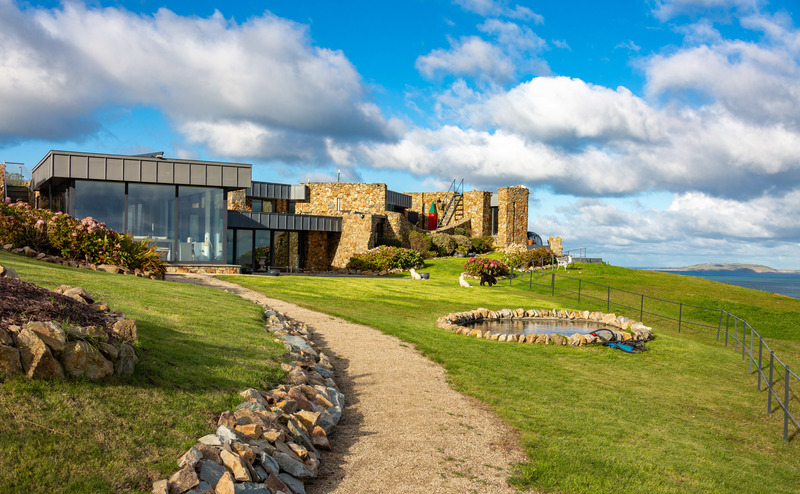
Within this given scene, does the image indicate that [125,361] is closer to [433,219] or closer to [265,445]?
[265,445]

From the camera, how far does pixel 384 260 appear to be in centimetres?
3266

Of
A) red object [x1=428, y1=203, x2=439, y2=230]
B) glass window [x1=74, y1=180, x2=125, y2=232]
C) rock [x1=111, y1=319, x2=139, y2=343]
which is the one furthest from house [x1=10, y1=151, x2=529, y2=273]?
rock [x1=111, y1=319, x2=139, y2=343]

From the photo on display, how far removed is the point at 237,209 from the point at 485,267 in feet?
63.4

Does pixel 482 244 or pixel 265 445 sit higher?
pixel 482 244

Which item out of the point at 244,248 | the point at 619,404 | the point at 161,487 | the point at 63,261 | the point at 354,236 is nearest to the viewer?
the point at 161,487

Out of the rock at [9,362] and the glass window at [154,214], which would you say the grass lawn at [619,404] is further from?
the glass window at [154,214]

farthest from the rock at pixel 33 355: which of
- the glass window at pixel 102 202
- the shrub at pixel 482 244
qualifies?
the shrub at pixel 482 244

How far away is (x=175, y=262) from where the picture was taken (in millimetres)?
23797

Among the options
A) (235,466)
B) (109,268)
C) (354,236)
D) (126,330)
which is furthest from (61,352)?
(354,236)

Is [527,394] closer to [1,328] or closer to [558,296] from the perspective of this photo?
[1,328]

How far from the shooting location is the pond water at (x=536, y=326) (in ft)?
49.9

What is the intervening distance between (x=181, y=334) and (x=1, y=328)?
3.12 meters

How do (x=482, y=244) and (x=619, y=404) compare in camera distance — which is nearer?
(x=619, y=404)

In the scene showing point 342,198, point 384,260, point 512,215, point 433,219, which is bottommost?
point 384,260
